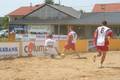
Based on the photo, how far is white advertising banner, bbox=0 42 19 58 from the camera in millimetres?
21570

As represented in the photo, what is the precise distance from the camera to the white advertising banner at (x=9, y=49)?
21.6 meters

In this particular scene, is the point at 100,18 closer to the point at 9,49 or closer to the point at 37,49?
the point at 37,49

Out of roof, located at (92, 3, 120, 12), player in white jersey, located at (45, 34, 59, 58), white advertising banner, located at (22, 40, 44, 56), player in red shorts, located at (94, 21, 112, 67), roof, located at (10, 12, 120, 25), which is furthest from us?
roof, located at (92, 3, 120, 12)

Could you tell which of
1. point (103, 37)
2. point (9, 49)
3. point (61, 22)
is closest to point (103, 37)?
point (103, 37)

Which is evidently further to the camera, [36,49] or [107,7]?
[107,7]

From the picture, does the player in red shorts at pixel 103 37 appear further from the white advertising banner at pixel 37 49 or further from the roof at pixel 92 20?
the roof at pixel 92 20

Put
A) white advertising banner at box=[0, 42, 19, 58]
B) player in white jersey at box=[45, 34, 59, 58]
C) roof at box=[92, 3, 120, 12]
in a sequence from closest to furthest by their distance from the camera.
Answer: white advertising banner at box=[0, 42, 19, 58] → player in white jersey at box=[45, 34, 59, 58] → roof at box=[92, 3, 120, 12]

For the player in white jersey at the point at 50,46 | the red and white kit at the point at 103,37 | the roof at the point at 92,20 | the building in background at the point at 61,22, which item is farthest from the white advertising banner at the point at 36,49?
the roof at the point at 92,20

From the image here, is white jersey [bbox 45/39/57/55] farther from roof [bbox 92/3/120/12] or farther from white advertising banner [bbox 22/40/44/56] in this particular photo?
roof [bbox 92/3/120/12]

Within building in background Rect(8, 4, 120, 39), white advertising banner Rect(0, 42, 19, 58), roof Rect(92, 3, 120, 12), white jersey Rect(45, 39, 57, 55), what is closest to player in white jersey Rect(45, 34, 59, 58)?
white jersey Rect(45, 39, 57, 55)

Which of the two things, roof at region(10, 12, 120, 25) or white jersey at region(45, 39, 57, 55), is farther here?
roof at region(10, 12, 120, 25)

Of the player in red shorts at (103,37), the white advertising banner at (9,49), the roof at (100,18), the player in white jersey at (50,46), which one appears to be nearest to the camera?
the player in red shorts at (103,37)

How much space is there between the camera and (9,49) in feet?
71.9

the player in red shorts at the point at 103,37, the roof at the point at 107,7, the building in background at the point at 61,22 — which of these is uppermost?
the roof at the point at 107,7
